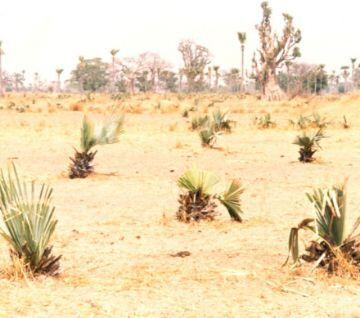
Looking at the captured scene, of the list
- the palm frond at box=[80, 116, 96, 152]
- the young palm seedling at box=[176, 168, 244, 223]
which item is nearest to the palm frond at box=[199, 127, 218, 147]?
the palm frond at box=[80, 116, 96, 152]

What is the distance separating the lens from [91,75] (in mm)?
93688

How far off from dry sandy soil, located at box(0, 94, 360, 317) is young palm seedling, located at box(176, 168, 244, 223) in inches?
5.4

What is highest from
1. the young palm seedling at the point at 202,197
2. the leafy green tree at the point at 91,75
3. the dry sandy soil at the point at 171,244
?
the leafy green tree at the point at 91,75

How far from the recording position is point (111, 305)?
3852mm

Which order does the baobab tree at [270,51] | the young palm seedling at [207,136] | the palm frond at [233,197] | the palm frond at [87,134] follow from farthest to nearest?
the baobab tree at [270,51] < the young palm seedling at [207,136] < the palm frond at [87,134] < the palm frond at [233,197]

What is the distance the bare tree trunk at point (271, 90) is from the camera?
40.8 metres

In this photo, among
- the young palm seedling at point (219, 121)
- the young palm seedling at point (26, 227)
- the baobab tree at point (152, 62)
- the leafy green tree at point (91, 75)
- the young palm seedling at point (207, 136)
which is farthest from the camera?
the baobab tree at point (152, 62)

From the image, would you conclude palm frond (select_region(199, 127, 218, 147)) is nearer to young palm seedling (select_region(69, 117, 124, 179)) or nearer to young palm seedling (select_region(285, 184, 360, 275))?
young palm seedling (select_region(69, 117, 124, 179))

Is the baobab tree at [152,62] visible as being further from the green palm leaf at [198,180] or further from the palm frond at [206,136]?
the green palm leaf at [198,180]

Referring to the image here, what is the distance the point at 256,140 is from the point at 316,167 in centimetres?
495

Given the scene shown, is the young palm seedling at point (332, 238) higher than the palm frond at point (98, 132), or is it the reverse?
the palm frond at point (98, 132)

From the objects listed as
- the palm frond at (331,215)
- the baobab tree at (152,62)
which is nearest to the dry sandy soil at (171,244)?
the palm frond at (331,215)

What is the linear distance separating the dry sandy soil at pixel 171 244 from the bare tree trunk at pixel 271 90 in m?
28.2

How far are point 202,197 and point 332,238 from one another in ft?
6.93
